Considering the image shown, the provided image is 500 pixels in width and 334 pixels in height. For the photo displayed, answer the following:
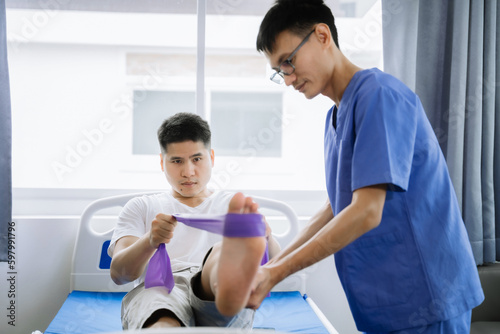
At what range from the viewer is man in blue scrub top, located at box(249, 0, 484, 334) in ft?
3.62

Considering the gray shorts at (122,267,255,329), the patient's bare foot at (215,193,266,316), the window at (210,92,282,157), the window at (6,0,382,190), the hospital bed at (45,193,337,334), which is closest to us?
the patient's bare foot at (215,193,266,316)

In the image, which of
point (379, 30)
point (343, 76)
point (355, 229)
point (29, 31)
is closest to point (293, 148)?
point (379, 30)

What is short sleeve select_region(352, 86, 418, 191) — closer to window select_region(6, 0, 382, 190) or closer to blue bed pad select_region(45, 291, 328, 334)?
blue bed pad select_region(45, 291, 328, 334)

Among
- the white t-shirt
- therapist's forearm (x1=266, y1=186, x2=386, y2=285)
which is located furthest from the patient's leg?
the white t-shirt

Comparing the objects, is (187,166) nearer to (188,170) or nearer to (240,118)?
(188,170)

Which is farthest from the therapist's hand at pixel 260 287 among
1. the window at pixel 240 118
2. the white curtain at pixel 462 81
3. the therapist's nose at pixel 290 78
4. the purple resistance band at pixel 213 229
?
the window at pixel 240 118

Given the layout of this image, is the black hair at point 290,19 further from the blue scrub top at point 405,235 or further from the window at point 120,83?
the window at point 120,83

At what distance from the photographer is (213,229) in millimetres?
1148

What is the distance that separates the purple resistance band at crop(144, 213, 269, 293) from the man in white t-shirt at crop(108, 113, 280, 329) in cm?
2

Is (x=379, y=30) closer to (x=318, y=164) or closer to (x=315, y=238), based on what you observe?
(x=318, y=164)

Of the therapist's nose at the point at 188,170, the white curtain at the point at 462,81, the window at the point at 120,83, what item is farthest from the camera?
the window at the point at 120,83

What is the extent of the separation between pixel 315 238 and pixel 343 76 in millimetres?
516

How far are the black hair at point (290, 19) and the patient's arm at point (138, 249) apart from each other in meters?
0.60

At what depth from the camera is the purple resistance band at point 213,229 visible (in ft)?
3.24
